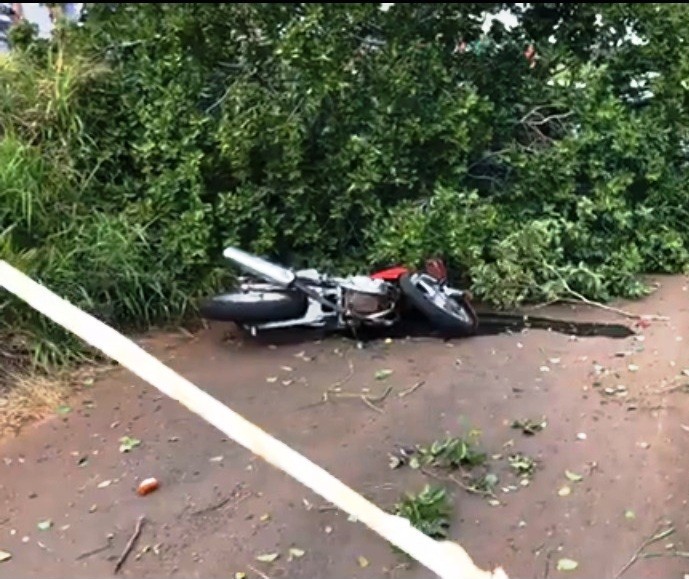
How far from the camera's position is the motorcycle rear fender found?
310 cm

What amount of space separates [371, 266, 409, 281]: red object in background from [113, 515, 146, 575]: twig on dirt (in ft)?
4.64

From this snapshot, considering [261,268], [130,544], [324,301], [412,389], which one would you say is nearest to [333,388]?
[412,389]

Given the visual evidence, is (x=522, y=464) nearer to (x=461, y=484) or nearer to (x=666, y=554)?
(x=461, y=484)

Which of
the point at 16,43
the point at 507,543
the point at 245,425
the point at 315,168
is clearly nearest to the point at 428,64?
the point at 315,168

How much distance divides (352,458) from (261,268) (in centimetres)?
98

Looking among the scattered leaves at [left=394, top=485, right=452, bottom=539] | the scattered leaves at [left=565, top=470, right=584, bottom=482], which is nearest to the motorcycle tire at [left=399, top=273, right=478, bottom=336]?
the scattered leaves at [left=565, top=470, right=584, bottom=482]

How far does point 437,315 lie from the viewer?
3174 millimetres

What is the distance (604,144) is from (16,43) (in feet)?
7.32

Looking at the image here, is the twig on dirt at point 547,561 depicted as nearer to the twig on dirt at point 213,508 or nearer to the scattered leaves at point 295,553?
the scattered leaves at point 295,553

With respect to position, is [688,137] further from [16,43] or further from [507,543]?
[16,43]

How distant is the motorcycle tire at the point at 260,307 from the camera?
310cm

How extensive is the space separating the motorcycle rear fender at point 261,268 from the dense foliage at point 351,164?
7cm

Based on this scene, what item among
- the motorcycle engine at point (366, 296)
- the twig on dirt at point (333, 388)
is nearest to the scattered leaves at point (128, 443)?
the twig on dirt at point (333, 388)

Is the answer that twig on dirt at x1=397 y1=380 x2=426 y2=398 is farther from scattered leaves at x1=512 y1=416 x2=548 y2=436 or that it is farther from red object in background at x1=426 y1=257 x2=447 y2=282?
red object in background at x1=426 y1=257 x2=447 y2=282
